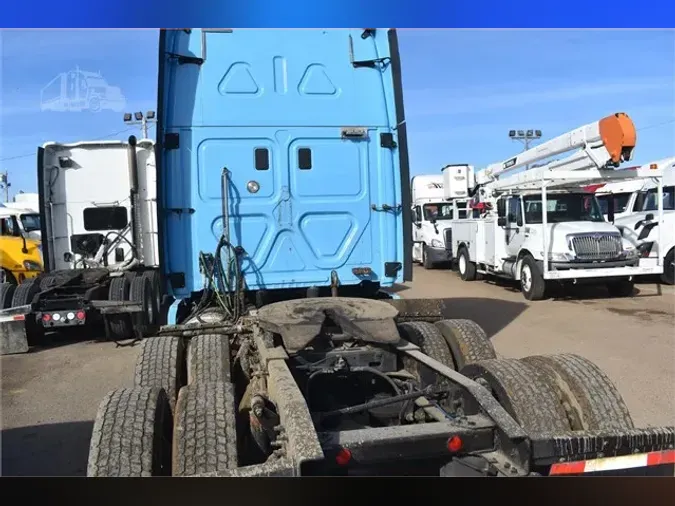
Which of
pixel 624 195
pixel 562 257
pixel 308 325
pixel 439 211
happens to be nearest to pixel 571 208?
pixel 562 257

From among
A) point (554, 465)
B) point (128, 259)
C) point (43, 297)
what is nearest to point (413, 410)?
point (554, 465)

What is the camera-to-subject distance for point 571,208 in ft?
40.4

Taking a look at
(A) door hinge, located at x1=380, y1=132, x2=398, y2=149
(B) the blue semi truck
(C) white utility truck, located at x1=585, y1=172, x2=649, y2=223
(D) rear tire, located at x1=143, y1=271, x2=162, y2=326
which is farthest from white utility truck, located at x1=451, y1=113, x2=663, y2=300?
(D) rear tire, located at x1=143, y1=271, x2=162, y2=326

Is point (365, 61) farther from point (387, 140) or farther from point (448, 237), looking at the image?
point (448, 237)

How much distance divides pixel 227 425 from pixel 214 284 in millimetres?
2741

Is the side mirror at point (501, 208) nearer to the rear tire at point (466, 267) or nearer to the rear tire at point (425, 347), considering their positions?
the rear tire at point (466, 267)

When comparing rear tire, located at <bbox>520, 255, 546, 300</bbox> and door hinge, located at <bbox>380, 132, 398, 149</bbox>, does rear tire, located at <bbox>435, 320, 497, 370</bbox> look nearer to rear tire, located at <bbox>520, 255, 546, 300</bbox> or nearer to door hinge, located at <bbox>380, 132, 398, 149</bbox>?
door hinge, located at <bbox>380, 132, 398, 149</bbox>

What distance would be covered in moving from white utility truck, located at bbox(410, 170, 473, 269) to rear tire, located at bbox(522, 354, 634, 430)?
14263 mm

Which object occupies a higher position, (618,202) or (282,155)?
(282,155)

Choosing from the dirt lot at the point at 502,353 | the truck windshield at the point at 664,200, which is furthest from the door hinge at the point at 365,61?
the truck windshield at the point at 664,200

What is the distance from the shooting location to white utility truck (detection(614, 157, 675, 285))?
39.2 feet

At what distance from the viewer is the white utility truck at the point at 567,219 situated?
10.4 m

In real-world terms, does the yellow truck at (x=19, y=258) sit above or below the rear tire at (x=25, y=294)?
above

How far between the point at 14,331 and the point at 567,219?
Result: 10.4 m
